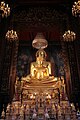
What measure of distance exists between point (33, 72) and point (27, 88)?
175 centimetres

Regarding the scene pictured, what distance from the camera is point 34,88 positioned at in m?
10.1

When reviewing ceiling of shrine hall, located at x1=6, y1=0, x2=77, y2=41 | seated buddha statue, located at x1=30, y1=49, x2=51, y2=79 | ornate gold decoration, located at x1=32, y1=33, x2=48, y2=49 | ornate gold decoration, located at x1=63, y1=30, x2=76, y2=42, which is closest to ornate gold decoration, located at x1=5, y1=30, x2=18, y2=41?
ceiling of shrine hall, located at x1=6, y1=0, x2=77, y2=41

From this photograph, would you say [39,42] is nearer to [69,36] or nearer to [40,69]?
[40,69]

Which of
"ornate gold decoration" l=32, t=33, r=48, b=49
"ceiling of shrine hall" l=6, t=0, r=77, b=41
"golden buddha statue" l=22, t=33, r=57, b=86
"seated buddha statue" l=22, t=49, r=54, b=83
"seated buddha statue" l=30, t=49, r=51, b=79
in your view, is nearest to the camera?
"golden buddha statue" l=22, t=33, r=57, b=86

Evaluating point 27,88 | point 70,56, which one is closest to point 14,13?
point 70,56

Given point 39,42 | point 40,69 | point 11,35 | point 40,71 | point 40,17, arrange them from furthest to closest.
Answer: point 40,17
point 39,42
point 40,69
point 40,71
point 11,35

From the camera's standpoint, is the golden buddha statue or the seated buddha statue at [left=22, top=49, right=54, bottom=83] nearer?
the golden buddha statue

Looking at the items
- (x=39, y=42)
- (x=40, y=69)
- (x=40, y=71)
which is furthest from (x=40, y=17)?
(x=40, y=71)

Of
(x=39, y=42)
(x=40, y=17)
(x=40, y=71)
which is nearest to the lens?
(x=40, y=71)

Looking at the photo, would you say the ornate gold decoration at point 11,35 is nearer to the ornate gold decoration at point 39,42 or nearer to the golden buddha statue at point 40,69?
the golden buddha statue at point 40,69

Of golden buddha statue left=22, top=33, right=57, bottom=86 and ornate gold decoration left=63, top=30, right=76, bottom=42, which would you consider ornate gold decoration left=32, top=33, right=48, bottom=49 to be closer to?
golden buddha statue left=22, top=33, right=57, bottom=86

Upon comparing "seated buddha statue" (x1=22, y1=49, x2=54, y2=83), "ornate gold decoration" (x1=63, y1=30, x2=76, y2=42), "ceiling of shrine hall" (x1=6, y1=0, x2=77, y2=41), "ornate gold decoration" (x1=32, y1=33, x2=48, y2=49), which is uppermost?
"ceiling of shrine hall" (x1=6, y1=0, x2=77, y2=41)

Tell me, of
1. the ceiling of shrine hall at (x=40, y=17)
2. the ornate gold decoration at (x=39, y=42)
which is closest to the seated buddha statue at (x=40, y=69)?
the ornate gold decoration at (x=39, y=42)

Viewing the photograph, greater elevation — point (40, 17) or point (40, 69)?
point (40, 17)
